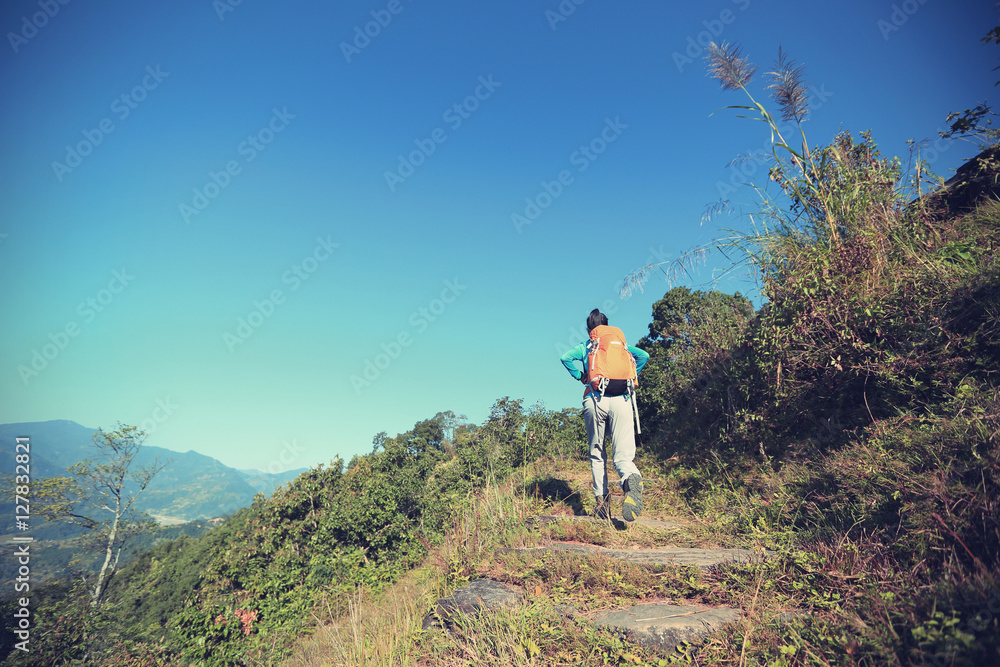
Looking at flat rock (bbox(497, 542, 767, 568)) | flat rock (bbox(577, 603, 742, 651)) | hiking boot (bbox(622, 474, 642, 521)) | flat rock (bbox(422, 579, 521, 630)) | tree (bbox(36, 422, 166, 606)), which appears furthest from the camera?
tree (bbox(36, 422, 166, 606))

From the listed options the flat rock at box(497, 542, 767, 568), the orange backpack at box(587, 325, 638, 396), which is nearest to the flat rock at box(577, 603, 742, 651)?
the flat rock at box(497, 542, 767, 568)

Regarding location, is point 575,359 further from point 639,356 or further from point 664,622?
point 664,622

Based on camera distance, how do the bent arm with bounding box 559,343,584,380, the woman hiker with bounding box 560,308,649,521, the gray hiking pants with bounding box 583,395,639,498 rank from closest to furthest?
1. the woman hiker with bounding box 560,308,649,521
2. the gray hiking pants with bounding box 583,395,639,498
3. the bent arm with bounding box 559,343,584,380

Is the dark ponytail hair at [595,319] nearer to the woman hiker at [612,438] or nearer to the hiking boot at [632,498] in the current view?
the woman hiker at [612,438]

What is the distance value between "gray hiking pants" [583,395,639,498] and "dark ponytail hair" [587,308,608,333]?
3.30ft

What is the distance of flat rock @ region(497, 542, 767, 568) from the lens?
3.27 meters

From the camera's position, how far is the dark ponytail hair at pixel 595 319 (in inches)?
220

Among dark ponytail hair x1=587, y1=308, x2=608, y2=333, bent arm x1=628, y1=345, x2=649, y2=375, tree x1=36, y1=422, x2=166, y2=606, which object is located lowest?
tree x1=36, y1=422, x2=166, y2=606

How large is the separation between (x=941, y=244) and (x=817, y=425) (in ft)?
7.47

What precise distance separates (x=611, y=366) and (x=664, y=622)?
2809 millimetres

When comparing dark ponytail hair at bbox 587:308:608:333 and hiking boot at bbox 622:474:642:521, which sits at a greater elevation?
dark ponytail hair at bbox 587:308:608:333

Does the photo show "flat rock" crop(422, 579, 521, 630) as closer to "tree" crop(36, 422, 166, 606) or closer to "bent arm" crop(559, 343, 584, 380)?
"bent arm" crop(559, 343, 584, 380)

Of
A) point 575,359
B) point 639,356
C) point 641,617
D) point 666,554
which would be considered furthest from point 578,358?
point 641,617

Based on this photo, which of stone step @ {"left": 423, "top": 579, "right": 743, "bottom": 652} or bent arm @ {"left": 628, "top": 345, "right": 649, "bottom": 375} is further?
bent arm @ {"left": 628, "top": 345, "right": 649, "bottom": 375}
